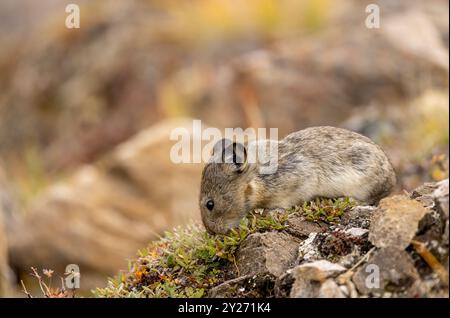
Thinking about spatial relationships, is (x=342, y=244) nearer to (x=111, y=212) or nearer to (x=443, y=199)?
(x=443, y=199)

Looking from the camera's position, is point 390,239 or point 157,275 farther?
point 157,275

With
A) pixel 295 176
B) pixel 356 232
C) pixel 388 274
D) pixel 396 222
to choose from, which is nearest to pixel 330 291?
pixel 388 274

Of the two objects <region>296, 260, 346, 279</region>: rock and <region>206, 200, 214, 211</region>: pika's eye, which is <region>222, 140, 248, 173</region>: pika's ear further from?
<region>296, 260, 346, 279</region>: rock

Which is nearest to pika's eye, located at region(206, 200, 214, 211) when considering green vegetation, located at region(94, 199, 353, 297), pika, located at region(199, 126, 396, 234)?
pika, located at region(199, 126, 396, 234)

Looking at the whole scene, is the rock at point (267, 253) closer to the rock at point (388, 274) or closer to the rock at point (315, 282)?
the rock at point (315, 282)

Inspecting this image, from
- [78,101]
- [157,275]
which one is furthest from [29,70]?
[157,275]
